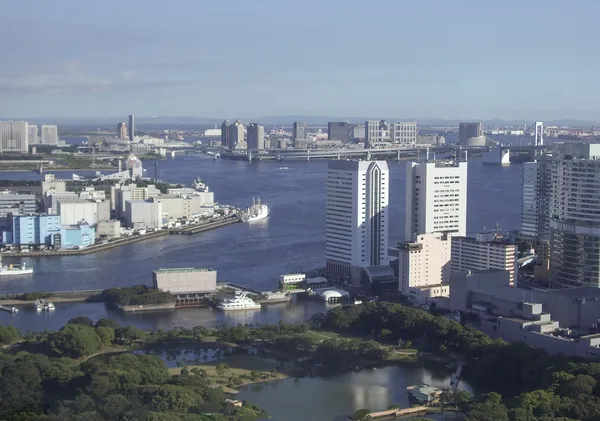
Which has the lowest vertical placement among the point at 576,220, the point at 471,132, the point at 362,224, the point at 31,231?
the point at 31,231

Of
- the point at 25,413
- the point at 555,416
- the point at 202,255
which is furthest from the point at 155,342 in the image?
the point at 202,255

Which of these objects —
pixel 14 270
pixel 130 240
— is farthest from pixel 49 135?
pixel 14 270

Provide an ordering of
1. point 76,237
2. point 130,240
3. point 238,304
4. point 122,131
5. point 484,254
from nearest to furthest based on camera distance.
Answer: point 238,304
point 484,254
point 76,237
point 130,240
point 122,131

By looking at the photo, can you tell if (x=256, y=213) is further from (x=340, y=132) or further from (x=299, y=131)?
(x=340, y=132)

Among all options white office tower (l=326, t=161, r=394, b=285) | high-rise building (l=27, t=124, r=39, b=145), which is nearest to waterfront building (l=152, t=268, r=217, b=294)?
white office tower (l=326, t=161, r=394, b=285)

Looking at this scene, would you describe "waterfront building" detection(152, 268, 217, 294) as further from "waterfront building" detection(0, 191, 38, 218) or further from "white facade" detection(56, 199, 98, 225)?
"waterfront building" detection(0, 191, 38, 218)

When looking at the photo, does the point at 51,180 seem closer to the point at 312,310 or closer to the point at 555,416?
the point at 312,310

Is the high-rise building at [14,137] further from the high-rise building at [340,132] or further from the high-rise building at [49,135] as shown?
the high-rise building at [340,132]
